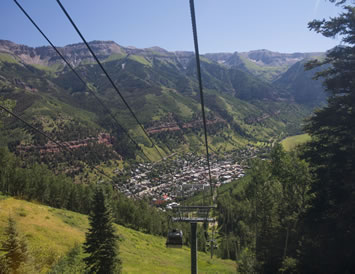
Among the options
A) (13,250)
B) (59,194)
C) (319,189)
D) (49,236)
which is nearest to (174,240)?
(13,250)

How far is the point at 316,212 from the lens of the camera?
22844mm

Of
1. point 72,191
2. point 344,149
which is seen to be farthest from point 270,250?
point 72,191

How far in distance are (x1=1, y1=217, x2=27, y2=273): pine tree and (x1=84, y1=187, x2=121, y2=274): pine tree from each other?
1199 centimetres

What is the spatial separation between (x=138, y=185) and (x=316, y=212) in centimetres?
18226

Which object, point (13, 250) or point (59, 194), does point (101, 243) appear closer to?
point (13, 250)

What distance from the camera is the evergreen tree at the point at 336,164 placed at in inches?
800

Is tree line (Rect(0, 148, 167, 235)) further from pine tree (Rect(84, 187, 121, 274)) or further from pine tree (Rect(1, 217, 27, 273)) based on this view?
pine tree (Rect(1, 217, 27, 273))

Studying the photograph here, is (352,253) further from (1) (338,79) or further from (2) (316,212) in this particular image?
(1) (338,79)

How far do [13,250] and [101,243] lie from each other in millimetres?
13024

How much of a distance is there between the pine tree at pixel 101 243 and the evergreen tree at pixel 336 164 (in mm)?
22034

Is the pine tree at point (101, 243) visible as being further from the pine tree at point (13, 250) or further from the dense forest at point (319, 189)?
the pine tree at point (13, 250)

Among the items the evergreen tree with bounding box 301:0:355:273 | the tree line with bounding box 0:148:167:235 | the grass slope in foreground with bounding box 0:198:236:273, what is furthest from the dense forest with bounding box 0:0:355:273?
the tree line with bounding box 0:148:167:235

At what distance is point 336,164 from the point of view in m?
21.6

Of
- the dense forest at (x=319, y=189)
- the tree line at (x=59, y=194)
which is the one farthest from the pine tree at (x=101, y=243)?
the tree line at (x=59, y=194)
